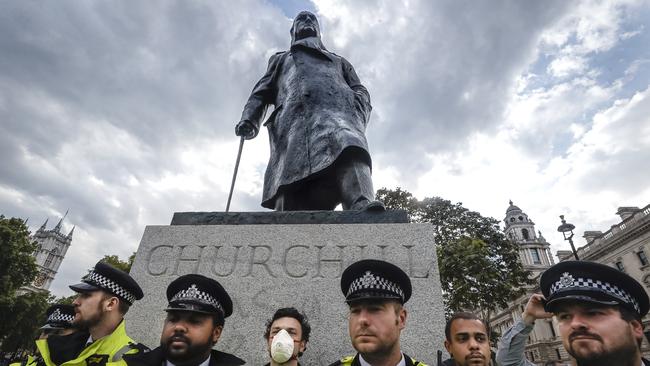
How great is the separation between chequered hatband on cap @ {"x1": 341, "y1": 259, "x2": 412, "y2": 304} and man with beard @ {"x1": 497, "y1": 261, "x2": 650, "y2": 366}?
765 millimetres

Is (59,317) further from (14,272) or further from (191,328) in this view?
(14,272)

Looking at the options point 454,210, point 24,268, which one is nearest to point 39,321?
point 24,268

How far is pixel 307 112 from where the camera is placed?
4840 mm

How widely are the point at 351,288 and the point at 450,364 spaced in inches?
37.3

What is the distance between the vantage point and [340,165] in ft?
13.8

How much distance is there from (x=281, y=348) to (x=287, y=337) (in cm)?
8

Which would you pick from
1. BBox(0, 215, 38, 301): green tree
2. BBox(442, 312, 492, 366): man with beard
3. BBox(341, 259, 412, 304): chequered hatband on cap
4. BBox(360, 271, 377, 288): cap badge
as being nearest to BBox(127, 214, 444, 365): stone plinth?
BBox(442, 312, 492, 366): man with beard

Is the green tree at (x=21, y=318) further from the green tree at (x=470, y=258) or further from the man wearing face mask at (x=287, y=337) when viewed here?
the man wearing face mask at (x=287, y=337)

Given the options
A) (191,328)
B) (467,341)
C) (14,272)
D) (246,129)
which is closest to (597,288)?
(467,341)

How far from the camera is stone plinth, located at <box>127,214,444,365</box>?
9.47ft

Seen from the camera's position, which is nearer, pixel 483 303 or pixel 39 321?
pixel 483 303

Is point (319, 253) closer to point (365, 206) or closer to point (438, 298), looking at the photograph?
point (365, 206)


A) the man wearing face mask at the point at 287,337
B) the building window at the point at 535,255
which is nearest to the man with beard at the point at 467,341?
the man wearing face mask at the point at 287,337

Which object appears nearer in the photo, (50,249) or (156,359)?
(156,359)
